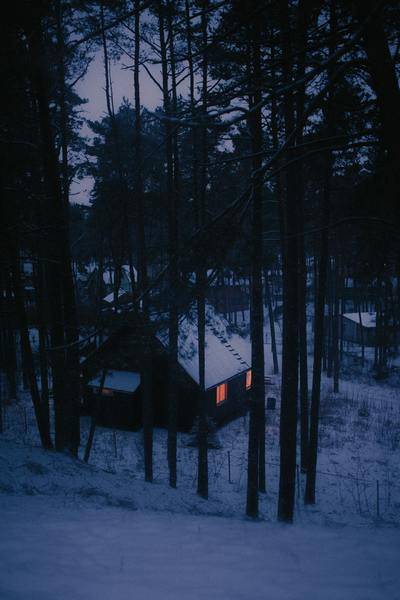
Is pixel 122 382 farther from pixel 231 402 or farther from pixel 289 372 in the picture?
pixel 289 372

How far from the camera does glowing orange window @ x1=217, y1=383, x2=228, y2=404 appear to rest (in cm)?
1919

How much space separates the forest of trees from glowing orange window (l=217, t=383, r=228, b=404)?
21.2 feet

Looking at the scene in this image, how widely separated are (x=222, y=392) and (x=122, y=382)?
5.49 meters

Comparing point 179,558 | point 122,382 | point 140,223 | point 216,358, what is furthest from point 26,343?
point 216,358

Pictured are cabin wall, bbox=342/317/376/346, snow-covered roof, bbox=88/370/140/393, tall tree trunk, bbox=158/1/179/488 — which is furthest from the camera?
cabin wall, bbox=342/317/376/346

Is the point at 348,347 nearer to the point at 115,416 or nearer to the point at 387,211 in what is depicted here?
the point at 115,416

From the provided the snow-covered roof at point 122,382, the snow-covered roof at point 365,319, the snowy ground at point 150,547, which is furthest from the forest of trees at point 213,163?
the snow-covered roof at point 365,319

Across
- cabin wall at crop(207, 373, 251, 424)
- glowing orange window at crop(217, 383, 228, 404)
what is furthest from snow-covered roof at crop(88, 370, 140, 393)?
glowing orange window at crop(217, 383, 228, 404)

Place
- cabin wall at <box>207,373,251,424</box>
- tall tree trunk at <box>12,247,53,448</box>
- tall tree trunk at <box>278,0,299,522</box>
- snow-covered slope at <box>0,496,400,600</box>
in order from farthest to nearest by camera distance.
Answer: cabin wall at <box>207,373,251,424</box>
tall tree trunk at <box>12,247,53,448</box>
tall tree trunk at <box>278,0,299,522</box>
snow-covered slope at <box>0,496,400,600</box>

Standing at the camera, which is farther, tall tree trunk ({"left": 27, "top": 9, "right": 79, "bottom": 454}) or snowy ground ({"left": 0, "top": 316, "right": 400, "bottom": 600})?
tall tree trunk ({"left": 27, "top": 9, "right": 79, "bottom": 454})

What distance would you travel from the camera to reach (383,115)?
4145 millimetres

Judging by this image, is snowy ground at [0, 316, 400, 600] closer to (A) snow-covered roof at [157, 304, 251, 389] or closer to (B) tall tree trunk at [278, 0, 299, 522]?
(B) tall tree trunk at [278, 0, 299, 522]

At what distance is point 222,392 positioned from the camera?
64.1 feet

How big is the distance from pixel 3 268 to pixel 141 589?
746cm
